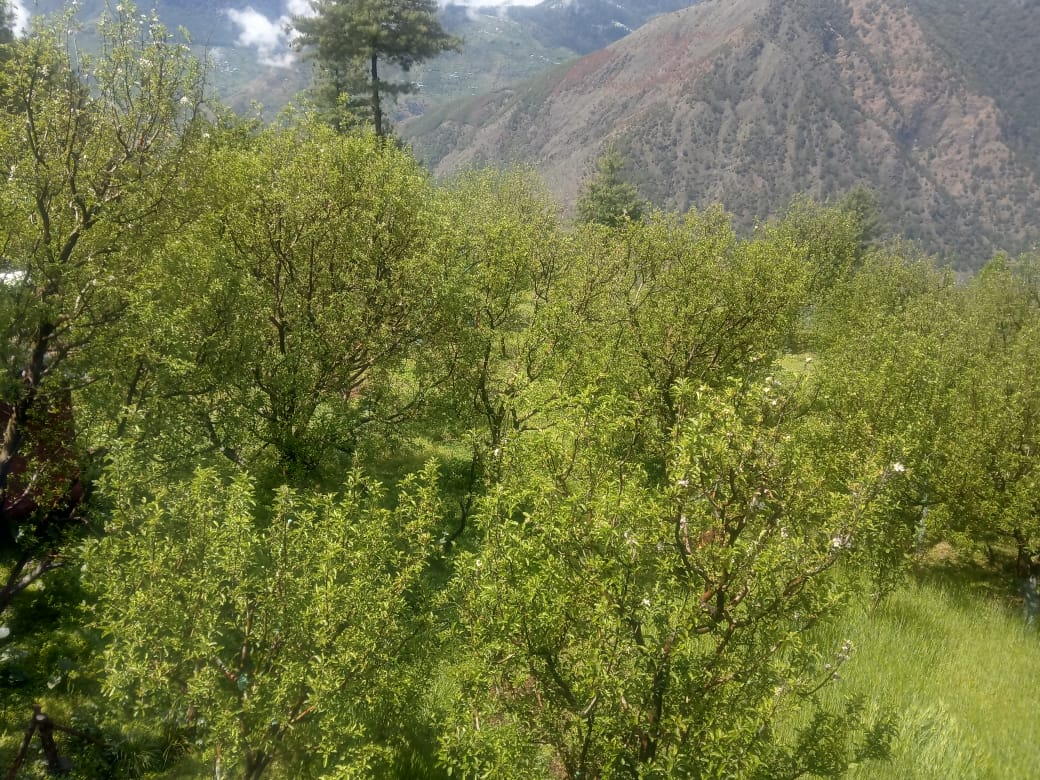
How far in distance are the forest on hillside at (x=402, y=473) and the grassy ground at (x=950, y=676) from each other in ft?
1.43

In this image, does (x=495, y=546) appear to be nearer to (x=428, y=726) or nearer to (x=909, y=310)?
(x=428, y=726)

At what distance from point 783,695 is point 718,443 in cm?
277

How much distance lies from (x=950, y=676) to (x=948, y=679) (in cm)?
22

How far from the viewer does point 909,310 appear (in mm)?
31125

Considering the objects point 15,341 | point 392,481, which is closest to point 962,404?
point 392,481

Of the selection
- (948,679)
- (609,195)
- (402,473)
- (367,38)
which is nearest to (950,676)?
(948,679)

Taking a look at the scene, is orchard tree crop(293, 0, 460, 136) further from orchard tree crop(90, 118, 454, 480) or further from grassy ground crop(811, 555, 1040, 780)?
grassy ground crop(811, 555, 1040, 780)

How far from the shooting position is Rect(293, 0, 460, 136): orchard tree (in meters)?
37.4

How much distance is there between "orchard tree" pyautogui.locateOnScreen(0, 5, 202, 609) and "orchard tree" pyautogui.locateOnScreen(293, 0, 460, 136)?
1046 inches

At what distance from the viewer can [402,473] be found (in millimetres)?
19250

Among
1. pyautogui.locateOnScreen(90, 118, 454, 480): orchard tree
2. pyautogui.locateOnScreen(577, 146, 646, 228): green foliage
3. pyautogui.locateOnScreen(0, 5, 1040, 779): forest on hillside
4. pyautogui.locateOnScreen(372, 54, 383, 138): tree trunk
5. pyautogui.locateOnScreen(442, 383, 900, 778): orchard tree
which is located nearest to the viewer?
pyautogui.locateOnScreen(442, 383, 900, 778): orchard tree

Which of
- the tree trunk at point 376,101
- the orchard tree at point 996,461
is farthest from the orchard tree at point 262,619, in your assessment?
the tree trunk at point 376,101

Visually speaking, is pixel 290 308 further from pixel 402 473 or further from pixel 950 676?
pixel 950 676

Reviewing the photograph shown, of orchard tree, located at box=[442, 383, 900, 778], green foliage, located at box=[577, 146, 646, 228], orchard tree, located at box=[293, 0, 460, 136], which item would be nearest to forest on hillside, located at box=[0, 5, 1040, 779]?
orchard tree, located at box=[442, 383, 900, 778]
